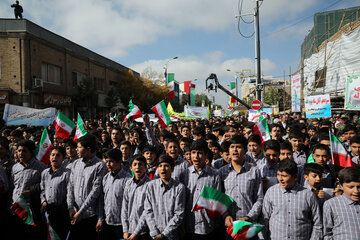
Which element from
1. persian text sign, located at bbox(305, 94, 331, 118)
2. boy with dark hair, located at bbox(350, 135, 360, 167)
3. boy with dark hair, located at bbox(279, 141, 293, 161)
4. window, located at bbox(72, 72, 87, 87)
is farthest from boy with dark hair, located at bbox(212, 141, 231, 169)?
window, located at bbox(72, 72, 87, 87)

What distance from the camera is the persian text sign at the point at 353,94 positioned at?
30.5 feet

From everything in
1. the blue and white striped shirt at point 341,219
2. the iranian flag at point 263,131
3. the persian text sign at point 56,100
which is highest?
the persian text sign at point 56,100

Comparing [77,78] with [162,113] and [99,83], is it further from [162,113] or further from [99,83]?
[162,113]

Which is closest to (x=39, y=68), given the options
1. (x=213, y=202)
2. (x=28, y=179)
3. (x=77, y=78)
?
(x=77, y=78)

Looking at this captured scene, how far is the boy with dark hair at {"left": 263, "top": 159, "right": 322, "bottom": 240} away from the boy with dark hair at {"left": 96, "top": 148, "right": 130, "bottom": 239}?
1836mm

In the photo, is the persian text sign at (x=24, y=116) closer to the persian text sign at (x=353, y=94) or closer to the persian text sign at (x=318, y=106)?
the persian text sign at (x=318, y=106)

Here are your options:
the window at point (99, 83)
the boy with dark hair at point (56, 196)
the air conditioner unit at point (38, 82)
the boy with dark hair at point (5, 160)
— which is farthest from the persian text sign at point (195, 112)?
the window at point (99, 83)

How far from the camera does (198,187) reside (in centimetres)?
311

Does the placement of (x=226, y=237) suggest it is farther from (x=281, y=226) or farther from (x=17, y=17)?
(x=17, y=17)

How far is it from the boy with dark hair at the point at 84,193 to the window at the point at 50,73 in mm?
16449

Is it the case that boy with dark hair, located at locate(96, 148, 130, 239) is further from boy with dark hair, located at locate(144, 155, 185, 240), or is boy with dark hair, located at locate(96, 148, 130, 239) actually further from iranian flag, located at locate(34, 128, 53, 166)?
iranian flag, located at locate(34, 128, 53, 166)

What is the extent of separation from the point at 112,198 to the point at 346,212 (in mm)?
2646

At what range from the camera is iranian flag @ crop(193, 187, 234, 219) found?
2736mm

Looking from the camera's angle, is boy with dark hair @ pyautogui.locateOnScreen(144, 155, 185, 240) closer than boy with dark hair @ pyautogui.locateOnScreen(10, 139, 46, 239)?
Yes
